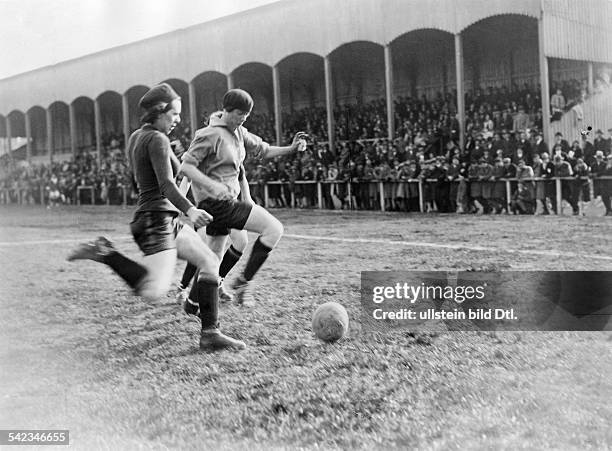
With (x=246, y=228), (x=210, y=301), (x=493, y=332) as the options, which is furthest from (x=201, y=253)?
(x=493, y=332)

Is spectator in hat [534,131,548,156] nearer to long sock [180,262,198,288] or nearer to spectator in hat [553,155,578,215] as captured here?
spectator in hat [553,155,578,215]

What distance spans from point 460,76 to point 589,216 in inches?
162

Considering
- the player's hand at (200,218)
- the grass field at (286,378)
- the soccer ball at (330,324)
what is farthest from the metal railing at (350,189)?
A: the player's hand at (200,218)

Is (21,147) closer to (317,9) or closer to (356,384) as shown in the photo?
(317,9)

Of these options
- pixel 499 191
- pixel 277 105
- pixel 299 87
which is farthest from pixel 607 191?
pixel 299 87

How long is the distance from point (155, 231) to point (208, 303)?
0.54 meters

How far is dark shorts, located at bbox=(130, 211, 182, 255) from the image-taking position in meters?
4.24

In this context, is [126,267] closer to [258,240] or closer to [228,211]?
[228,211]

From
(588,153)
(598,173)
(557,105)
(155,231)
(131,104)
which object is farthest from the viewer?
(557,105)

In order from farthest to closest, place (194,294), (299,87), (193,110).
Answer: (299,87) → (193,110) → (194,294)

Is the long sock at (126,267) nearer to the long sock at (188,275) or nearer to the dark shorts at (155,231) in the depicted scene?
the dark shorts at (155,231)

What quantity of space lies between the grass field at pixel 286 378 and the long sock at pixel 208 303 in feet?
0.57

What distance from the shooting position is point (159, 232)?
424cm

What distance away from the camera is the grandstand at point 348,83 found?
7793mm
